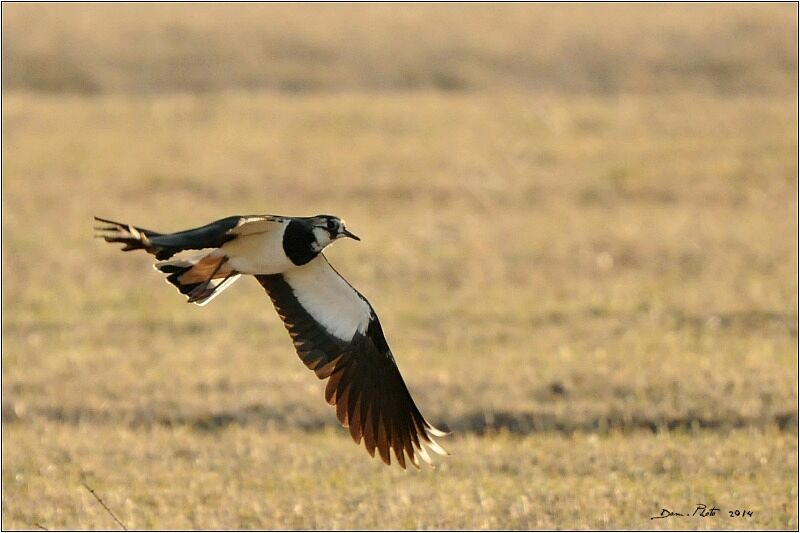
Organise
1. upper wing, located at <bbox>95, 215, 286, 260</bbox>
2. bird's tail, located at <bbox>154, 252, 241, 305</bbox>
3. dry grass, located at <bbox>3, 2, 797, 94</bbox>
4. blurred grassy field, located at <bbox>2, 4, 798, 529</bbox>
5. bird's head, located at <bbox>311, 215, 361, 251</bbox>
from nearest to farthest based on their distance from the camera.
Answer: upper wing, located at <bbox>95, 215, 286, 260</bbox> < bird's head, located at <bbox>311, 215, 361, 251</bbox> < bird's tail, located at <bbox>154, 252, 241, 305</bbox> < blurred grassy field, located at <bbox>2, 4, 798, 529</bbox> < dry grass, located at <bbox>3, 2, 797, 94</bbox>

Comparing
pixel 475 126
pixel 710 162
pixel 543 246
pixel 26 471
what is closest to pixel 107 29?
pixel 475 126

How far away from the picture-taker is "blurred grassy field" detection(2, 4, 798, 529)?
7.04 meters

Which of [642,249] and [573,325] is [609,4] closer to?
[642,249]

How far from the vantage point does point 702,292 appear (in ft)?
38.4

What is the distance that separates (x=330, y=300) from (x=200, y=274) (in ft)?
1.92

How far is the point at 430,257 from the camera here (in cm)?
1316

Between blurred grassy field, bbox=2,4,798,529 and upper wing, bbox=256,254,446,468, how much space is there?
0.42 metres

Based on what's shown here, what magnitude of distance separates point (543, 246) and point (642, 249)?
88cm

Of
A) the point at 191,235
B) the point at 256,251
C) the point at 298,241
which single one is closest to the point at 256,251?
the point at 256,251
